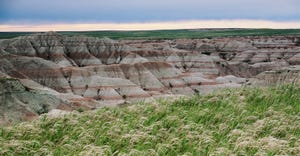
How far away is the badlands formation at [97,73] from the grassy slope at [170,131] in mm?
33506

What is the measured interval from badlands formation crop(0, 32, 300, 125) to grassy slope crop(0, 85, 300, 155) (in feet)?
110

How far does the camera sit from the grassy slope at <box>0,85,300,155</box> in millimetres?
7767

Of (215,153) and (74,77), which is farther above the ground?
(215,153)

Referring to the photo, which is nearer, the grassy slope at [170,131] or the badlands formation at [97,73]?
the grassy slope at [170,131]

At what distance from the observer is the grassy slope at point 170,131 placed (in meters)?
7.77

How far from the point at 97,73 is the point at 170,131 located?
298 ft

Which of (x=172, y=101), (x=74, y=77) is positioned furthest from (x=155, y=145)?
(x=74, y=77)

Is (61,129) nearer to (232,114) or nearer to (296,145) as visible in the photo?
(232,114)

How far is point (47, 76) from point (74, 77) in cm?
548

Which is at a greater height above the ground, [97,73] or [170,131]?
[170,131]

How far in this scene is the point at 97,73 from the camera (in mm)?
99000

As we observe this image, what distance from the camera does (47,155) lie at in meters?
7.61

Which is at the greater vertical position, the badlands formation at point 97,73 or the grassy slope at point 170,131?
the grassy slope at point 170,131

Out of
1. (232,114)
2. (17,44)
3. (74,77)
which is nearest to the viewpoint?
(232,114)
